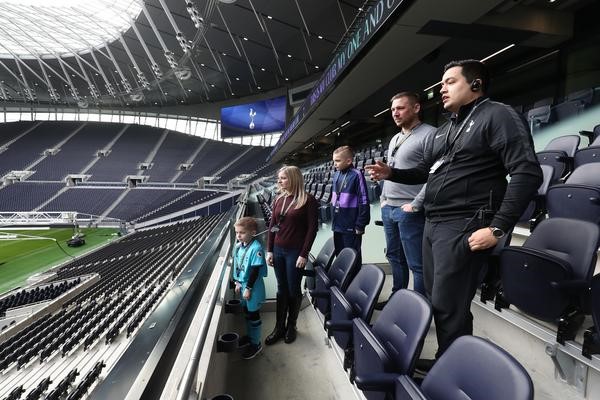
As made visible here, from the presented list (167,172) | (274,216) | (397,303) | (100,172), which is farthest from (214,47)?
(397,303)

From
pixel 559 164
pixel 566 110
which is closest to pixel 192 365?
pixel 559 164

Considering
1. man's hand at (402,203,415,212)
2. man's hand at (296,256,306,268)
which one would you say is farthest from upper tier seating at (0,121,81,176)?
man's hand at (402,203,415,212)

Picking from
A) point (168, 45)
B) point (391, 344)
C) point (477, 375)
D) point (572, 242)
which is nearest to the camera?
point (477, 375)

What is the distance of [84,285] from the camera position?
8742mm

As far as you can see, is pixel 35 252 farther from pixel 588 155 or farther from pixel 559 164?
pixel 588 155

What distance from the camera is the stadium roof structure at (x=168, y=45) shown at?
14375mm

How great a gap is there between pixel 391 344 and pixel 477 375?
42cm

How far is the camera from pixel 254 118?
83.4ft

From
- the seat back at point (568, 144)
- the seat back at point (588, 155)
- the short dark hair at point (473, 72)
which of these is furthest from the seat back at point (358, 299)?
the seat back at point (568, 144)

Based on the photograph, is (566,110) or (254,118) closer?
(566,110)

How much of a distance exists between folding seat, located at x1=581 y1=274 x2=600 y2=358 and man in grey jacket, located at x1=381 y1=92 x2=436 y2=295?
78 cm

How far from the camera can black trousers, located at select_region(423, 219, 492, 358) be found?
51.6 inches

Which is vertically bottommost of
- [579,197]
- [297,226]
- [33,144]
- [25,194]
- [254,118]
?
[25,194]

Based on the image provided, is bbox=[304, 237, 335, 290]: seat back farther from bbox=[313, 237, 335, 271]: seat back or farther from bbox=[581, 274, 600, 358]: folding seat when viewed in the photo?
bbox=[581, 274, 600, 358]: folding seat
